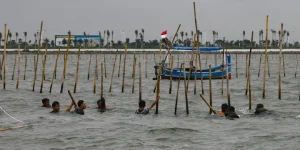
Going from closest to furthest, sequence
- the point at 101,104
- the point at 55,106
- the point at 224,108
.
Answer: the point at 224,108, the point at 55,106, the point at 101,104

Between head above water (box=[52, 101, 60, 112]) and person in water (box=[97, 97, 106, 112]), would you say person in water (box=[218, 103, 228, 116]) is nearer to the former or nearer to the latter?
person in water (box=[97, 97, 106, 112])

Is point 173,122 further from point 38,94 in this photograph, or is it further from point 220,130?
point 38,94

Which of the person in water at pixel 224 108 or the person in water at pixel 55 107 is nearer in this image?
the person in water at pixel 224 108

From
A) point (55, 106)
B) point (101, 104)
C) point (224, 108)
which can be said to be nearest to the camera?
point (224, 108)

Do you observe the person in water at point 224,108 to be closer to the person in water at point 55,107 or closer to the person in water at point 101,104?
the person in water at point 101,104

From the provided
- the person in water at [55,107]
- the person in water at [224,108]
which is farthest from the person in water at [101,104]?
the person in water at [224,108]

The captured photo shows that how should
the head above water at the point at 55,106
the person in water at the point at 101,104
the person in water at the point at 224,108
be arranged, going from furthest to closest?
the person in water at the point at 101,104 → the head above water at the point at 55,106 → the person in water at the point at 224,108

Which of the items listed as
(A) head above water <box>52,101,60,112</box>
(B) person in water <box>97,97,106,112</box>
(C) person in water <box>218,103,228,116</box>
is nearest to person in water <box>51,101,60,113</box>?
(A) head above water <box>52,101,60,112</box>

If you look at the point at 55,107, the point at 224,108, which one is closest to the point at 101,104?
the point at 55,107

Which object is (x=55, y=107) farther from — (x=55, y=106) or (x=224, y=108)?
(x=224, y=108)

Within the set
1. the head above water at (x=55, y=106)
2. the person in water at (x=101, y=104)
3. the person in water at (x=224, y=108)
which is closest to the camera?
the person in water at (x=224, y=108)

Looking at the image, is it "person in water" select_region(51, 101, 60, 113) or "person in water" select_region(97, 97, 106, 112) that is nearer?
"person in water" select_region(51, 101, 60, 113)

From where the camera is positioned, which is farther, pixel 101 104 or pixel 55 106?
pixel 101 104

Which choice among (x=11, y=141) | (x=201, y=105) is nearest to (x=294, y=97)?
(x=201, y=105)
